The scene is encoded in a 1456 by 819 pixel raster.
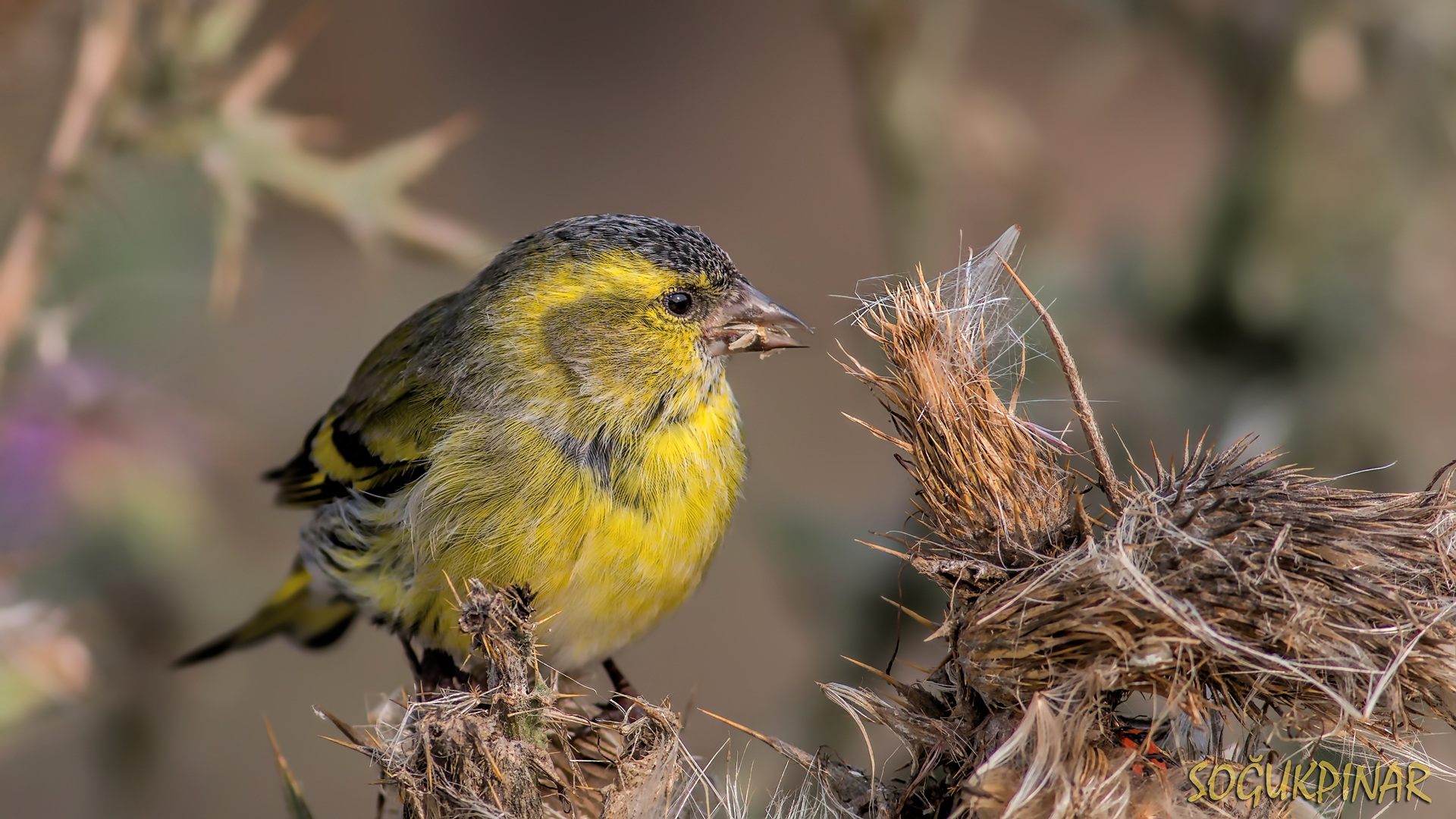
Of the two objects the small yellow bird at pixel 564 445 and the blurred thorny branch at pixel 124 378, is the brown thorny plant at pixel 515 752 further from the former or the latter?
the blurred thorny branch at pixel 124 378

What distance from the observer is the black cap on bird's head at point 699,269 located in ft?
8.55

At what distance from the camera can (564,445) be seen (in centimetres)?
246

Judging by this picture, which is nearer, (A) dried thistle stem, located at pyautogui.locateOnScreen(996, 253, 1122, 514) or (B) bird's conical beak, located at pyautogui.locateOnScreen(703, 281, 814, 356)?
(A) dried thistle stem, located at pyautogui.locateOnScreen(996, 253, 1122, 514)

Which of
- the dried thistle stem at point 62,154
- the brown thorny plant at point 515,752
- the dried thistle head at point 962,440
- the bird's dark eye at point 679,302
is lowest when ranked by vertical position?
the brown thorny plant at point 515,752

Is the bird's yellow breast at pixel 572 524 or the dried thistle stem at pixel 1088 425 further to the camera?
the bird's yellow breast at pixel 572 524

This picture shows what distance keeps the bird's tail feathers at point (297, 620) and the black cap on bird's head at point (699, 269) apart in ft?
4.64

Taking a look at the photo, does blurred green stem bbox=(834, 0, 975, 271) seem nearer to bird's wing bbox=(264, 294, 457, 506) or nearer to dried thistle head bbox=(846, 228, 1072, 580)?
bird's wing bbox=(264, 294, 457, 506)

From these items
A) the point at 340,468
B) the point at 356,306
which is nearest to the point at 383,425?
the point at 340,468

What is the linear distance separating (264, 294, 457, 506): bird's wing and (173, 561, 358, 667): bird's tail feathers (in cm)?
33

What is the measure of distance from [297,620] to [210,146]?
1.40 metres

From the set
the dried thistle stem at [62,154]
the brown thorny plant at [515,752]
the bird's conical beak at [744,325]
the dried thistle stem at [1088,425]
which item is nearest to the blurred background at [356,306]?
the dried thistle stem at [62,154]

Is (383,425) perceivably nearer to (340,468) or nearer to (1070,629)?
(340,468)

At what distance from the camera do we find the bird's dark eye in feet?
8.61

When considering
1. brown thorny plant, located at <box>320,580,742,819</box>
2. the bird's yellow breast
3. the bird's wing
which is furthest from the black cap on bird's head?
brown thorny plant, located at <box>320,580,742,819</box>
